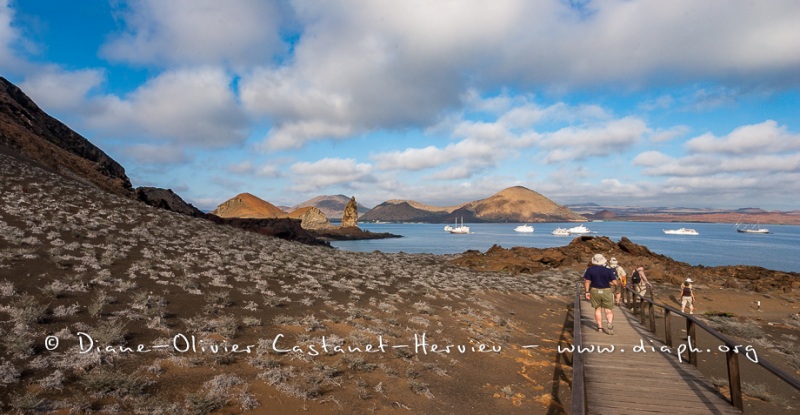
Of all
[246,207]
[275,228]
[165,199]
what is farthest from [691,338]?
[246,207]

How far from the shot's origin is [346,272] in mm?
19625

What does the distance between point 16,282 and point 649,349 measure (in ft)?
53.2

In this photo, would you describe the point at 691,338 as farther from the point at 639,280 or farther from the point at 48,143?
the point at 48,143

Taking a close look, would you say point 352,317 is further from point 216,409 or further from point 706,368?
point 706,368

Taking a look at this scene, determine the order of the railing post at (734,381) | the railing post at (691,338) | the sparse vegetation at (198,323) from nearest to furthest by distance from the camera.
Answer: the sparse vegetation at (198,323)
the railing post at (734,381)
the railing post at (691,338)

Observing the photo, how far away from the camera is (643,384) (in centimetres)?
764

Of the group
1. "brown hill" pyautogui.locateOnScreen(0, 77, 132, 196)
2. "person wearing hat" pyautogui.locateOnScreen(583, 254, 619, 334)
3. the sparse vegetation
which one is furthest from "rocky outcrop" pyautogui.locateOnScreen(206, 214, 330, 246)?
"person wearing hat" pyautogui.locateOnScreen(583, 254, 619, 334)

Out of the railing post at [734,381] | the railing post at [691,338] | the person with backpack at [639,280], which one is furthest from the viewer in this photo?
the person with backpack at [639,280]

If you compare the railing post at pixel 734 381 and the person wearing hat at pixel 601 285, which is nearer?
the railing post at pixel 734 381

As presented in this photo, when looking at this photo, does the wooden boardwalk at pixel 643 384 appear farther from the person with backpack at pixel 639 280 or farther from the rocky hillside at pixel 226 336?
the person with backpack at pixel 639 280

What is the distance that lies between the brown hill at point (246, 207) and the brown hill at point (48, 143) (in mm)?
73903

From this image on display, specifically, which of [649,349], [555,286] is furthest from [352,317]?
[555,286]

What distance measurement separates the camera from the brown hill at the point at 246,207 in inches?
4705

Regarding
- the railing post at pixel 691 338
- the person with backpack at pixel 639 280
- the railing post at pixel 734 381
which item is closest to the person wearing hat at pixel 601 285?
the railing post at pixel 691 338
